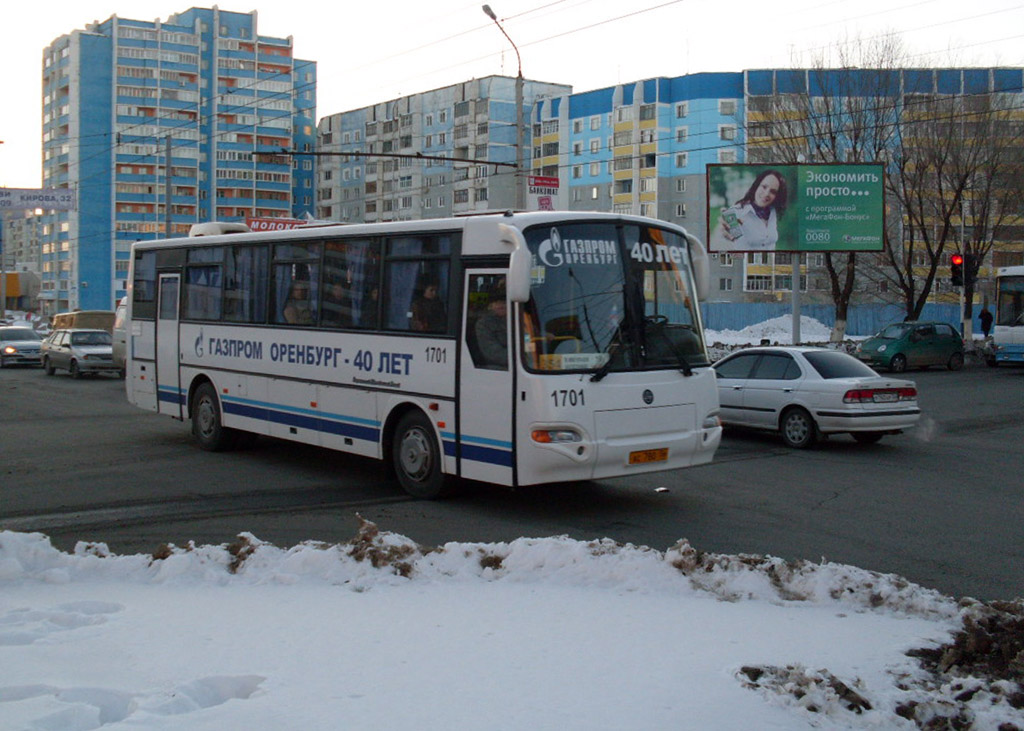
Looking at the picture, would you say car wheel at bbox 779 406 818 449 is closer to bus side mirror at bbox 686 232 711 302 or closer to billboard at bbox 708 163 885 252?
bus side mirror at bbox 686 232 711 302

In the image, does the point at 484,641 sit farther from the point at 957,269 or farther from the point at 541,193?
the point at 957,269

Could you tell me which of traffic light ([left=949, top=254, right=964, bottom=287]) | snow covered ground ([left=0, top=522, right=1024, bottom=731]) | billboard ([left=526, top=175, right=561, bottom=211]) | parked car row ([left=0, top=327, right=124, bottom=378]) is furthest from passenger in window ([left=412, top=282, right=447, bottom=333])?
traffic light ([left=949, top=254, right=964, bottom=287])

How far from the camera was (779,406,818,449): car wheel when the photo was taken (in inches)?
597

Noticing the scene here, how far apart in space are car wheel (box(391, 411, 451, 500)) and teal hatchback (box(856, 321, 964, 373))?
25.6 metres

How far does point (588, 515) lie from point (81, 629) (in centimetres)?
567

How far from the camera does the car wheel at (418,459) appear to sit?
1059 cm

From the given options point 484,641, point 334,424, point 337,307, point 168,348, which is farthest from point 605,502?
point 168,348

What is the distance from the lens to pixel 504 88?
103m

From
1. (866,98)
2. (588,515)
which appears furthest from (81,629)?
(866,98)

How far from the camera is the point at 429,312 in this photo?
10.6 m

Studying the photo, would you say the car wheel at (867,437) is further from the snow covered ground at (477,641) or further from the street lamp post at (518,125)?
the street lamp post at (518,125)

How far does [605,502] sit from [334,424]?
10.6ft

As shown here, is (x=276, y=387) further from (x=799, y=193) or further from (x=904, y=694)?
(x=799, y=193)

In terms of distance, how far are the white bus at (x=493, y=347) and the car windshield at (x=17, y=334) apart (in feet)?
91.3
